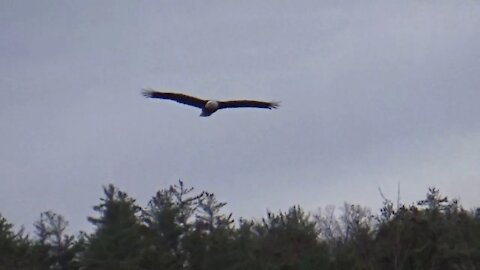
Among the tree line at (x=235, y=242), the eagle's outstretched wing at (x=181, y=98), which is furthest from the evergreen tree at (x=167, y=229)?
the eagle's outstretched wing at (x=181, y=98)

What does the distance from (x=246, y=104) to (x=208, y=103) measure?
4.23 feet

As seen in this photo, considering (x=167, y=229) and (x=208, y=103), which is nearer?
(x=208, y=103)

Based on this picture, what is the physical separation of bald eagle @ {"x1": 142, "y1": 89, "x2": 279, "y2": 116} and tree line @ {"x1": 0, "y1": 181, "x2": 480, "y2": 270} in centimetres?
1379

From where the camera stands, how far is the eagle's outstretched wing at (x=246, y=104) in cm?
1959

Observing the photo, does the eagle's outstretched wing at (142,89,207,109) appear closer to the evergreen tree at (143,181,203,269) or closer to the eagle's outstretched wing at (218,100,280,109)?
the eagle's outstretched wing at (218,100,280,109)

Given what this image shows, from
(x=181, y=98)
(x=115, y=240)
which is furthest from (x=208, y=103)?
(x=115, y=240)

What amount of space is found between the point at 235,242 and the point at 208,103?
16999 millimetres

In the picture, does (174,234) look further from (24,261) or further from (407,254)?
(407,254)

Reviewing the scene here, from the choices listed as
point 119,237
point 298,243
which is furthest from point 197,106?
point 298,243

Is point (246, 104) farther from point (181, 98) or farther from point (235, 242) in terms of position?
point (235, 242)

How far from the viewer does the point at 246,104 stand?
2006 centimetres

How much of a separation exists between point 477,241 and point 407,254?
2.87 meters

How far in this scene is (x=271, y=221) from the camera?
128 feet

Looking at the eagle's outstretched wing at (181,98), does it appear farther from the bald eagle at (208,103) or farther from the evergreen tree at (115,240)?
the evergreen tree at (115,240)
